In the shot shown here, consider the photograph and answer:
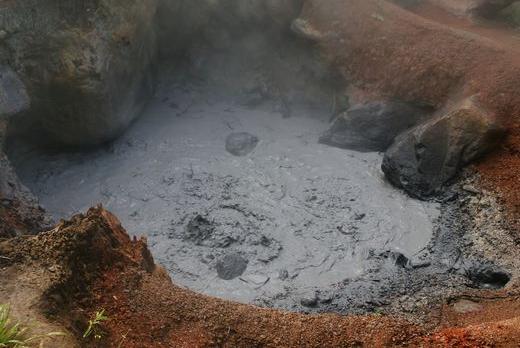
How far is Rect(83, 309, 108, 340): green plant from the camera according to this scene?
460 cm

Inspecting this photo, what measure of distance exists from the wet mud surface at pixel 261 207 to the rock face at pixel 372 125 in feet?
0.87

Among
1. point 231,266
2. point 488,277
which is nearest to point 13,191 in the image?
point 231,266

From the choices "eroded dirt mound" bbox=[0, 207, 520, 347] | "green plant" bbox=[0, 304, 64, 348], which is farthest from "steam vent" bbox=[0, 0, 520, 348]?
"green plant" bbox=[0, 304, 64, 348]

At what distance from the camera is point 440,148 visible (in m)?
9.76

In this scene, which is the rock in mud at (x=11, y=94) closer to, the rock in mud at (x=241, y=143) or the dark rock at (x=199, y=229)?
the dark rock at (x=199, y=229)

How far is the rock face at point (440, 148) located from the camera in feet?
31.0

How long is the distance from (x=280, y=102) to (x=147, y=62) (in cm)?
323

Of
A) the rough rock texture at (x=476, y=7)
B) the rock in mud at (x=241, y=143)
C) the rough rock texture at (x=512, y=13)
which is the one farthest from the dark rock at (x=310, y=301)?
the rough rock texture at (x=512, y=13)

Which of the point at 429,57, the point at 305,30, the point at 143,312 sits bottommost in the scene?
the point at 305,30

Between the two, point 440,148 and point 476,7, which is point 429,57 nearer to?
point 440,148

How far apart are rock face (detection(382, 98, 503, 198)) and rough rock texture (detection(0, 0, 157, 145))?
5.59 metres

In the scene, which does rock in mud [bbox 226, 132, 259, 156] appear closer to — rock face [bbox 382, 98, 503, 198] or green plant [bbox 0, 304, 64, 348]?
rock face [bbox 382, 98, 503, 198]

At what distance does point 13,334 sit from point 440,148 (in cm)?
792

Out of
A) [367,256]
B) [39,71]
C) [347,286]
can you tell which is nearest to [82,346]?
[347,286]
